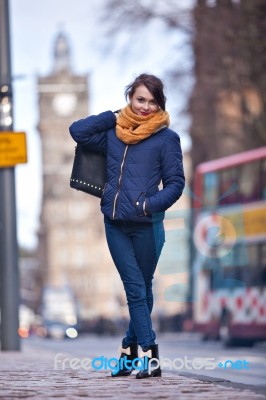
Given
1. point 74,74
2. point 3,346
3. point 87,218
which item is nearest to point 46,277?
point 87,218

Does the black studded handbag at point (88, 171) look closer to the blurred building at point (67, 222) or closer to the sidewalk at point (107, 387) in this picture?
the sidewalk at point (107, 387)

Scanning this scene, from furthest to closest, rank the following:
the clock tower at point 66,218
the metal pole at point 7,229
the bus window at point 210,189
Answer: the clock tower at point 66,218 < the bus window at point 210,189 < the metal pole at point 7,229

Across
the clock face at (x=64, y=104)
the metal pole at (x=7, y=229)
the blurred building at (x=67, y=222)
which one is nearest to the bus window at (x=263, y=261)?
the metal pole at (x=7, y=229)

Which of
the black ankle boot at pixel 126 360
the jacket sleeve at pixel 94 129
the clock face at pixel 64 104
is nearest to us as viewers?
the jacket sleeve at pixel 94 129

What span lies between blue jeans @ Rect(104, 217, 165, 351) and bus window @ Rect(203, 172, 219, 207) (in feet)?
55.1

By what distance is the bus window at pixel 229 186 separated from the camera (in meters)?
24.5

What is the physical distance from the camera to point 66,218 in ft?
593

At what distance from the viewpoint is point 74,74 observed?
189875mm

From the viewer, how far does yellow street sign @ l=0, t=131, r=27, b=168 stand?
49.4 ft

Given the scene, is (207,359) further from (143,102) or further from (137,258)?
(143,102)

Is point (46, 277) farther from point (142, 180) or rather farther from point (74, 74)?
point (142, 180)

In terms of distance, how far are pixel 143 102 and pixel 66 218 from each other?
173 m

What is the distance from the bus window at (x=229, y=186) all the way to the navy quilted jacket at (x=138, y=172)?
52.3 feet

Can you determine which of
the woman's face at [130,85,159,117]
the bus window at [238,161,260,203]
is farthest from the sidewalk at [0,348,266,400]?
the bus window at [238,161,260,203]
